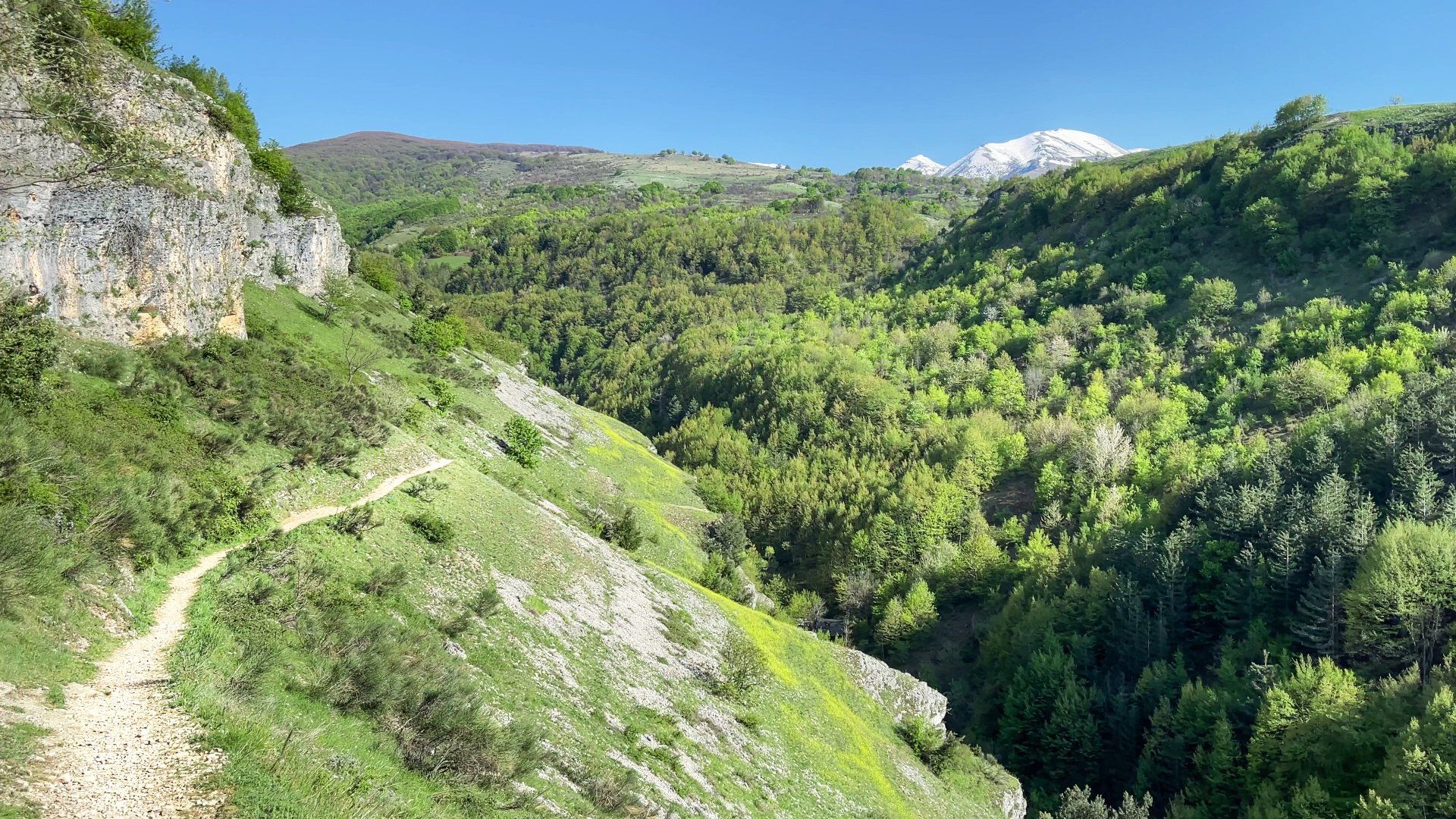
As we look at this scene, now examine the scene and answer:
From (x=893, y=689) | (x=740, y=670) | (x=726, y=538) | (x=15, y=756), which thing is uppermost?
(x=15, y=756)

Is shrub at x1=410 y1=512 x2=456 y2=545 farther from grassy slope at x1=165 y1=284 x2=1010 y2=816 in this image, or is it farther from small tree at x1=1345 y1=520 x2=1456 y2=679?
small tree at x1=1345 y1=520 x2=1456 y2=679

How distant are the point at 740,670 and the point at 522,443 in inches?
979

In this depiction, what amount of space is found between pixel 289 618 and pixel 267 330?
95.6 ft

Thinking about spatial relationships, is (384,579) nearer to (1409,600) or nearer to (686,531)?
(686,531)

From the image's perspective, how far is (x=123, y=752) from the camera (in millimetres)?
11469

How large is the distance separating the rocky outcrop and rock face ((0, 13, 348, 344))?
1543 inches

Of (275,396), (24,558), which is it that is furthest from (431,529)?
(24,558)

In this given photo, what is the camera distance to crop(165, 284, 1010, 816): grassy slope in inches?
539

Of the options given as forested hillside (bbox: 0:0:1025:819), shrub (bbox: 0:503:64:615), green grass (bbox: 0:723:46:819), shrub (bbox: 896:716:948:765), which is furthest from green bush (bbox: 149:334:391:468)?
shrub (bbox: 896:716:948:765)

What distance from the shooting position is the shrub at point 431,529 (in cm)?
2706

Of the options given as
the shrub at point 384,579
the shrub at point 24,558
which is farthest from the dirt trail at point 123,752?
the shrub at point 384,579

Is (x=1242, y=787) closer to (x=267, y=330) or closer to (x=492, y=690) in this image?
(x=492, y=690)

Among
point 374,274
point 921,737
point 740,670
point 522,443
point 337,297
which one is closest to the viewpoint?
point 740,670

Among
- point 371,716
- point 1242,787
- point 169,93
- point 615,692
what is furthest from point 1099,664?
point 169,93
